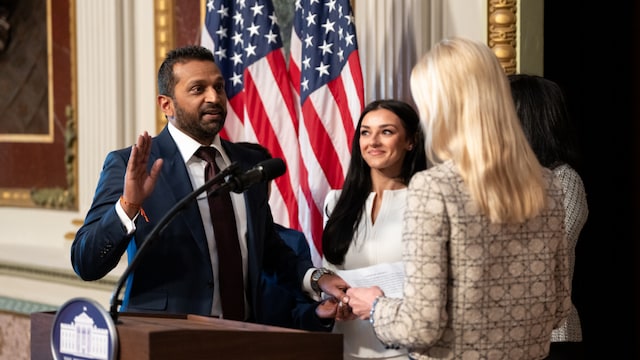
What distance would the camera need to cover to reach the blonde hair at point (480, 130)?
2.34 meters

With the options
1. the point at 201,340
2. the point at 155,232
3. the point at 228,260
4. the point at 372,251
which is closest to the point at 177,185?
the point at 228,260

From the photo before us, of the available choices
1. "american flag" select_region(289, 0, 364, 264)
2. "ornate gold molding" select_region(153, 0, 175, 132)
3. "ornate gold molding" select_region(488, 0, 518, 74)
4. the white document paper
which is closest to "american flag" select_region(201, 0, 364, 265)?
"american flag" select_region(289, 0, 364, 264)

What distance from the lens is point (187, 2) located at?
18.3 feet

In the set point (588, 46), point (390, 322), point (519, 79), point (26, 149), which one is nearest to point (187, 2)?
point (26, 149)

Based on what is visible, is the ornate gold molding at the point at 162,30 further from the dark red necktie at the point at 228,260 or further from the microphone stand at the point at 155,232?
the microphone stand at the point at 155,232

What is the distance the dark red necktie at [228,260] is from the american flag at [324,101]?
1.04 meters

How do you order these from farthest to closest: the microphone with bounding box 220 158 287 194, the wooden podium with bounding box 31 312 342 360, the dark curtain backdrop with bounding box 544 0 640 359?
1. the dark curtain backdrop with bounding box 544 0 640 359
2. the microphone with bounding box 220 158 287 194
3. the wooden podium with bounding box 31 312 342 360

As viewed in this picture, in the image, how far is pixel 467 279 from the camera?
7.75 ft

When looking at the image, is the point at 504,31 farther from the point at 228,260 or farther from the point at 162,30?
the point at 162,30

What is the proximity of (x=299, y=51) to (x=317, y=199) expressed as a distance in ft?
2.39

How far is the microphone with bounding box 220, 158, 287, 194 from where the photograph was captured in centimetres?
251

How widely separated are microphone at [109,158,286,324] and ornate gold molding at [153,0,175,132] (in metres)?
3.15

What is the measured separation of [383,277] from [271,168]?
95 centimetres

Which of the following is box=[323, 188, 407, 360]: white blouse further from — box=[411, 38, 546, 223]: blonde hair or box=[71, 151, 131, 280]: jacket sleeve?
box=[411, 38, 546, 223]: blonde hair
